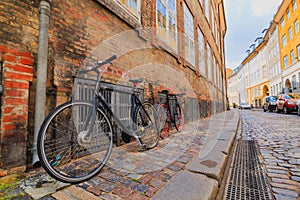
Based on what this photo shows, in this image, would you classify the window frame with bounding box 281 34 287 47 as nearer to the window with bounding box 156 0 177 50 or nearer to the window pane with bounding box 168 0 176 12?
the window pane with bounding box 168 0 176 12

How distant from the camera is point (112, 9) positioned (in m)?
3.11

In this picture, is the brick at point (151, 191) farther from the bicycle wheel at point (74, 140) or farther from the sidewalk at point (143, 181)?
the bicycle wheel at point (74, 140)

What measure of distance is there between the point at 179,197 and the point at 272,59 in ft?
115

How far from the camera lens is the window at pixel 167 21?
5296 millimetres

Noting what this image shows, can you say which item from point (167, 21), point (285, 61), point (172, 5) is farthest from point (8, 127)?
point (285, 61)

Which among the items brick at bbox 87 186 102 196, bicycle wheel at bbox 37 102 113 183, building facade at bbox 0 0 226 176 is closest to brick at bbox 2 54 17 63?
building facade at bbox 0 0 226 176

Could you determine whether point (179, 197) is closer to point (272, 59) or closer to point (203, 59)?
point (203, 59)

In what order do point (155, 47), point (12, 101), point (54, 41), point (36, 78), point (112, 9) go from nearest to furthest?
point (12, 101) → point (36, 78) → point (54, 41) → point (112, 9) → point (155, 47)

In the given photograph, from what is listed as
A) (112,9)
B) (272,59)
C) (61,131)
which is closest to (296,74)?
(272,59)

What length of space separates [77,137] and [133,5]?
3551 mm

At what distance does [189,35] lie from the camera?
7.98 m

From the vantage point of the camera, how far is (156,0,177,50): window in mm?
5296

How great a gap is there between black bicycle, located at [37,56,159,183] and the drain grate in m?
1.39

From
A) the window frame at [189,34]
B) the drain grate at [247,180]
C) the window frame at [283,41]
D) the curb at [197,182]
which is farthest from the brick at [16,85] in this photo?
the window frame at [283,41]
